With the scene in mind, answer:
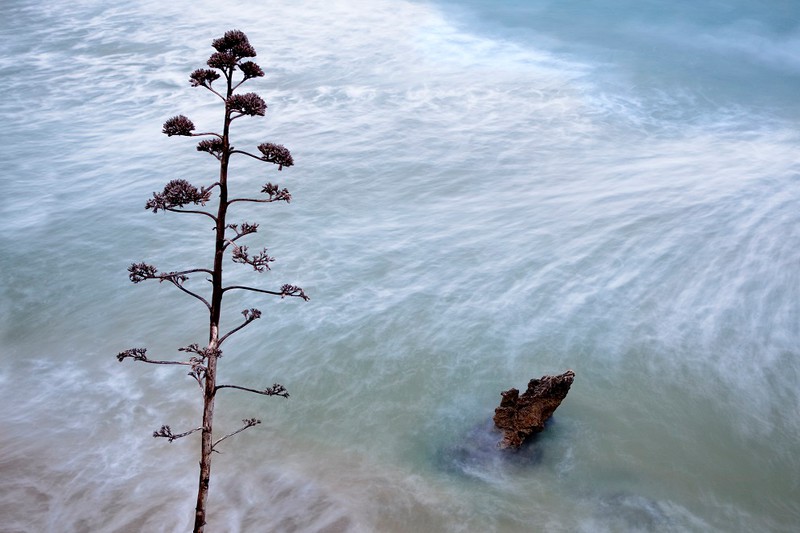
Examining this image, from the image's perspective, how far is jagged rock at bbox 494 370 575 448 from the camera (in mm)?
6285

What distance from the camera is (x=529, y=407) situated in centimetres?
632

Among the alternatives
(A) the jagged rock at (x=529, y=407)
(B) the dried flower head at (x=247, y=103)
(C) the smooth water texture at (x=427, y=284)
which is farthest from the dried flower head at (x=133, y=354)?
(A) the jagged rock at (x=529, y=407)

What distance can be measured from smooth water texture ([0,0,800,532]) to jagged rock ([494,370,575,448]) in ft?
0.65

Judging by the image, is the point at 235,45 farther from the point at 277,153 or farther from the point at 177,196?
the point at 177,196

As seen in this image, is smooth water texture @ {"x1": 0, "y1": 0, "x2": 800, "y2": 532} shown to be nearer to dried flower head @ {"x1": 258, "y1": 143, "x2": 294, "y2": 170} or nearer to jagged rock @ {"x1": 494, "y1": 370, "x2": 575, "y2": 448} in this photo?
jagged rock @ {"x1": 494, "y1": 370, "x2": 575, "y2": 448}

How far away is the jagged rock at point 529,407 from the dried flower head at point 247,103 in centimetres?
336

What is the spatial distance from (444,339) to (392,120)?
715 cm

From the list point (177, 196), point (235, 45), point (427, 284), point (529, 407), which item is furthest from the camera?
point (427, 284)

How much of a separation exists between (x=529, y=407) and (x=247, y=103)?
11.9ft

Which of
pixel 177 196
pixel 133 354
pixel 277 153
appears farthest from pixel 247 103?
pixel 133 354

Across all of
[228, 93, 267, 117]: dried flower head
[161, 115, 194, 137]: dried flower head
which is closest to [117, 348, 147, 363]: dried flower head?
[161, 115, 194, 137]: dried flower head

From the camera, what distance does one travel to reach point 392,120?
47.1 ft

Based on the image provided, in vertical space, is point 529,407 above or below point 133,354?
below

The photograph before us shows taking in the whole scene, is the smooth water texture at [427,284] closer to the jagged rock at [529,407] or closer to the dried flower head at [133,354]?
the jagged rock at [529,407]
